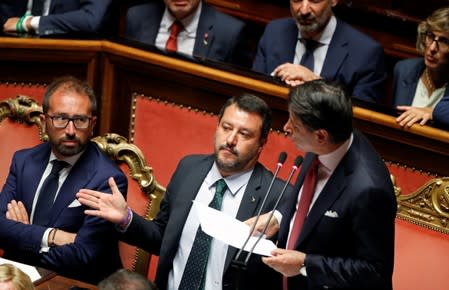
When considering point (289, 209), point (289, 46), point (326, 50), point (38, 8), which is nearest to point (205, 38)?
point (289, 46)

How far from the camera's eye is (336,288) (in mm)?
1774

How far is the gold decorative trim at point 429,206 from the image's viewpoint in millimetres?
2238

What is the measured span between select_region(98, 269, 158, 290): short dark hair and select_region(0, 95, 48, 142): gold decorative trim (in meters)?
0.75

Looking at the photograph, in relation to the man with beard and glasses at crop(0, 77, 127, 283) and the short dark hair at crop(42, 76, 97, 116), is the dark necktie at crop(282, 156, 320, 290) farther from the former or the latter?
the short dark hair at crop(42, 76, 97, 116)

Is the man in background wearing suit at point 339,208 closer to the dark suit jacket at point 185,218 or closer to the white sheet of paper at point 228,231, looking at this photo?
the white sheet of paper at point 228,231

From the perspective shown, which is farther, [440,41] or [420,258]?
[440,41]

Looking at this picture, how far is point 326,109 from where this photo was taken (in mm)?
1719

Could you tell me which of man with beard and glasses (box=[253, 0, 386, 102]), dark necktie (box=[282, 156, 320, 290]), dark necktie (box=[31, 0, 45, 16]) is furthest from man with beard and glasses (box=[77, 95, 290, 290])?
dark necktie (box=[31, 0, 45, 16])

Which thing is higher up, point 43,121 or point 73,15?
point 73,15

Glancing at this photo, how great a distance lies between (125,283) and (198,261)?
275 mm

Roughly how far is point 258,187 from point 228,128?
0.48 ft

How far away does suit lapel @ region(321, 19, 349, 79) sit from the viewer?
2623 millimetres

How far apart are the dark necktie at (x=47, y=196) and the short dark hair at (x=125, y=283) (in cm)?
44

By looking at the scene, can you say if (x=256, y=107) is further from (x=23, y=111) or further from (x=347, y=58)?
(x=23, y=111)
